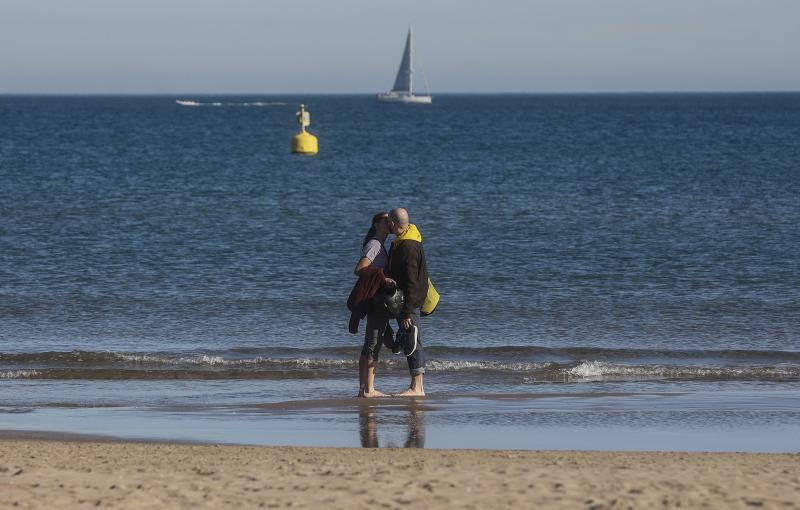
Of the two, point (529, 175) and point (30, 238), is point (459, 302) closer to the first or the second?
point (30, 238)

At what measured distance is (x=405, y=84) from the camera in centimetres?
13462

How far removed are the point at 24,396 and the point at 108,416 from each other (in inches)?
68.3

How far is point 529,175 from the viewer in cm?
4447

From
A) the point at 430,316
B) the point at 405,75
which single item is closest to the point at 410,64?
the point at 405,75

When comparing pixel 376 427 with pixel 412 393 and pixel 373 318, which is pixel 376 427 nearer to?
pixel 373 318

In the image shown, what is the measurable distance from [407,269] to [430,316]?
20.7 ft

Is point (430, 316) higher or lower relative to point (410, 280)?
lower

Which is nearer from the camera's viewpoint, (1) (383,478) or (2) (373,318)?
(1) (383,478)

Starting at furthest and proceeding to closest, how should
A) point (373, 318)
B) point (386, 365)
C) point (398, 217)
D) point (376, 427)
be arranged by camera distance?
1. point (386, 365)
2. point (373, 318)
3. point (398, 217)
4. point (376, 427)

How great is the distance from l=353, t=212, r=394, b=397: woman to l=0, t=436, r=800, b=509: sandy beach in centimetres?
225

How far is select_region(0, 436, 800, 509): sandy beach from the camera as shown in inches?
268

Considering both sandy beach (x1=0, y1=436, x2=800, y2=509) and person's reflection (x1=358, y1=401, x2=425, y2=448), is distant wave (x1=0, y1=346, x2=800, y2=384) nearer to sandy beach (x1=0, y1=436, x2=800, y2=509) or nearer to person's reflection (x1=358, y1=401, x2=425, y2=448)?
person's reflection (x1=358, y1=401, x2=425, y2=448)

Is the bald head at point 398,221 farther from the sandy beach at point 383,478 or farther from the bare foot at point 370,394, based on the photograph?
the sandy beach at point 383,478

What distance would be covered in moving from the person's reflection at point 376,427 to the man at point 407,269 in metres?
0.62
